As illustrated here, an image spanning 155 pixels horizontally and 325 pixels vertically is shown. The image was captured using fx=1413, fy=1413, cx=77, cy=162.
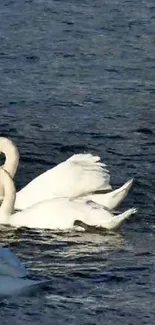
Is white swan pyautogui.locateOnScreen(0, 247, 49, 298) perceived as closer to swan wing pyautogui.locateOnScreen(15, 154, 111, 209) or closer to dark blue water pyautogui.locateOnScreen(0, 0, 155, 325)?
dark blue water pyautogui.locateOnScreen(0, 0, 155, 325)

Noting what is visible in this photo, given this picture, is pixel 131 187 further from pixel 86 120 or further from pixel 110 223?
pixel 86 120

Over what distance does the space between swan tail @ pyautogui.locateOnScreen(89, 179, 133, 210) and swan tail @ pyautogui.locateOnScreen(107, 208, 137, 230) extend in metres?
0.38

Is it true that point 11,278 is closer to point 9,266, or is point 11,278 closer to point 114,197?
point 9,266

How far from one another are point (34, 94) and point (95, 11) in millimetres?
3766

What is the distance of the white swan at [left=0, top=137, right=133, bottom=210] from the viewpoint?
12.2m

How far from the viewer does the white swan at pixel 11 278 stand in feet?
30.5

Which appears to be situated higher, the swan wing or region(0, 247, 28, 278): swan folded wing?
region(0, 247, 28, 278): swan folded wing

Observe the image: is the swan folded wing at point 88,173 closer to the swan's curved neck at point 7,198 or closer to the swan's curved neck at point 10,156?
the swan's curved neck at point 7,198

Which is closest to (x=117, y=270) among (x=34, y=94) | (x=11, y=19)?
(x=34, y=94)

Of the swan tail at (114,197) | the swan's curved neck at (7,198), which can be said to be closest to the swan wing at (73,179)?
the swan tail at (114,197)

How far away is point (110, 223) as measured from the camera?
38.4 ft

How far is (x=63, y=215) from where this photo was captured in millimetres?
11938

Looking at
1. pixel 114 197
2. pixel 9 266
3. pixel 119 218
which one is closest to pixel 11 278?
pixel 9 266

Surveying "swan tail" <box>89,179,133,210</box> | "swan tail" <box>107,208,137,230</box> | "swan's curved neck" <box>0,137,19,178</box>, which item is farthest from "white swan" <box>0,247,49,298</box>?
"swan's curved neck" <box>0,137,19,178</box>
